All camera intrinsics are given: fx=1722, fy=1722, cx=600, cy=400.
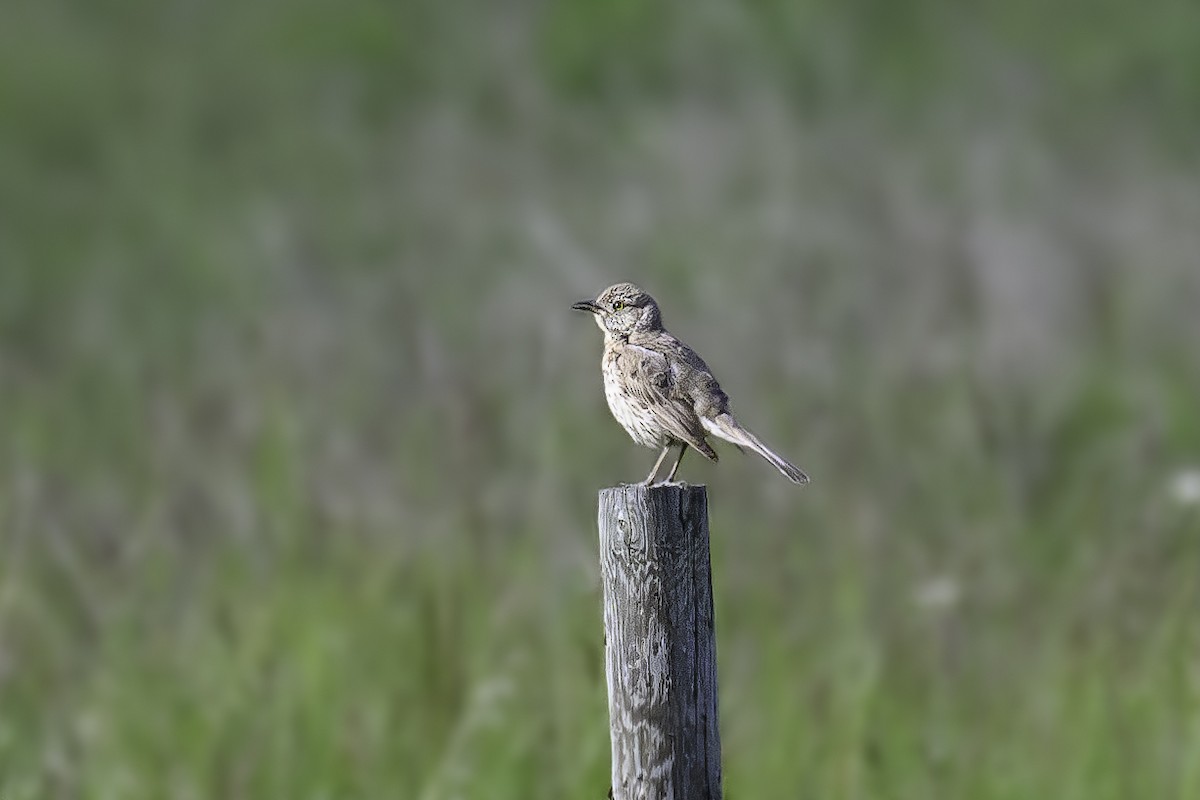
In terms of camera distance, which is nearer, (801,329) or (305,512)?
(305,512)

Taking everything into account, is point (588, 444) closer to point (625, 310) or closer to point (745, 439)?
point (625, 310)

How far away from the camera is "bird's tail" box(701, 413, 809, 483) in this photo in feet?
13.0

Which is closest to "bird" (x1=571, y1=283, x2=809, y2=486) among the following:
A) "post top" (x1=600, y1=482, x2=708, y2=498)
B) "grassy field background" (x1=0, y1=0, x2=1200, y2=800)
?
"grassy field background" (x1=0, y1=0, x2=1200, y2=800)

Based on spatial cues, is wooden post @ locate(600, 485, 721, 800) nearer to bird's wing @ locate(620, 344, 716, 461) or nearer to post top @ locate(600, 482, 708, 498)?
post top @ locate(600, 482, 708, 498)

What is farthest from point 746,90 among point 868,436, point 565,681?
point 565,681

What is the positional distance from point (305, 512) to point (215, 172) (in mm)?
7018

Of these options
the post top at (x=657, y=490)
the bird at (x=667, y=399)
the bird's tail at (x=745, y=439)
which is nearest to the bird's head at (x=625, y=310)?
the bird at (x=667, y=399)

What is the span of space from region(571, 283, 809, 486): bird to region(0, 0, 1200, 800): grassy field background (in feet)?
1.49

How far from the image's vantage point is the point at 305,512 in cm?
553

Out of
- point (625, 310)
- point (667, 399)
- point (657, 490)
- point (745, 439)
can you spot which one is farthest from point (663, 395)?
point (657, 490)

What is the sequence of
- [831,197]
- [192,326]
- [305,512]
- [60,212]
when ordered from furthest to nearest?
[60,212], [192,326], [831,197], [305,512]

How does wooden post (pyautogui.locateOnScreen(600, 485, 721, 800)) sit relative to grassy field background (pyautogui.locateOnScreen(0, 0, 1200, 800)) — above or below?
below

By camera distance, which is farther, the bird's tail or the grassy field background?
the grassy field background

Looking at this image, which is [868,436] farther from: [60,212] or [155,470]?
[60,212]
